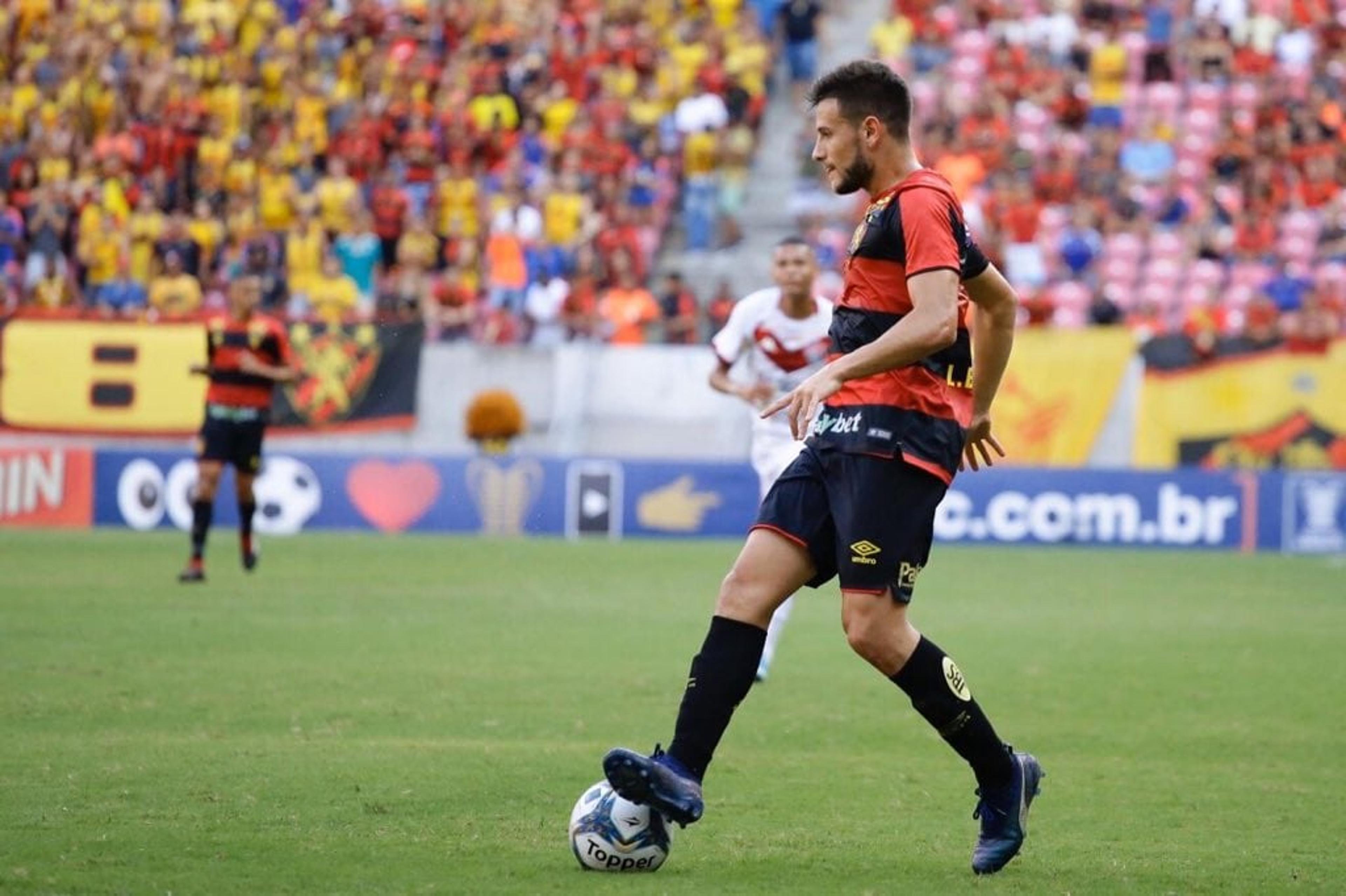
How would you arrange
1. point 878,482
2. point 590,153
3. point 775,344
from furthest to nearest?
point 590,153
point 775,344
point 878,482

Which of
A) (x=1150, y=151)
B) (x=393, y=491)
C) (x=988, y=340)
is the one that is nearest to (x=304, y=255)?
(x=393, y=491)

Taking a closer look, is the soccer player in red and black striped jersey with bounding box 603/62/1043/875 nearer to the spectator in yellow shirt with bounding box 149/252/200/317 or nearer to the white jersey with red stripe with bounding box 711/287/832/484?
the white jersey with red stripe with bounding box 711/287/832/484

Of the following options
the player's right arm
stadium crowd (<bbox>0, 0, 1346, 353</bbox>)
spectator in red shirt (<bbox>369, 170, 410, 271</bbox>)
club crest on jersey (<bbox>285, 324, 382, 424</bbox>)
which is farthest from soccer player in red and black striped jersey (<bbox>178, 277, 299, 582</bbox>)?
the player's right arm

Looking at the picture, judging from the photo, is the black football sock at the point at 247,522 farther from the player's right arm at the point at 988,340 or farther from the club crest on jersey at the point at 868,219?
the club crest on jersey at the point at 868,219

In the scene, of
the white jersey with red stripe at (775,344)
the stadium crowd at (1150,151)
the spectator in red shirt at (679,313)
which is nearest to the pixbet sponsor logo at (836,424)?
the white jersey with red stripe at (775,344)

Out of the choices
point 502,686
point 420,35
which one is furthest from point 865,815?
point 420,35

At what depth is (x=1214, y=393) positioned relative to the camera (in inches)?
1006

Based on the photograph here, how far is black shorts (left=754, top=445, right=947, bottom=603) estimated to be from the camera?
6629mm

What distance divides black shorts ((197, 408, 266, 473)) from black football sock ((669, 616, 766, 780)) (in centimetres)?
1194

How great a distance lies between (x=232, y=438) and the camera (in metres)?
18.2

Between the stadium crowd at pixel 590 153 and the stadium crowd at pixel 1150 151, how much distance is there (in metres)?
0.04

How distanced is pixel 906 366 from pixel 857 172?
2.13 ft

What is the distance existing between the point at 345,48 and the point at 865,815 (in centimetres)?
2520

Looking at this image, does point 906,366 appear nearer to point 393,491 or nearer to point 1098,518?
point 393,491
